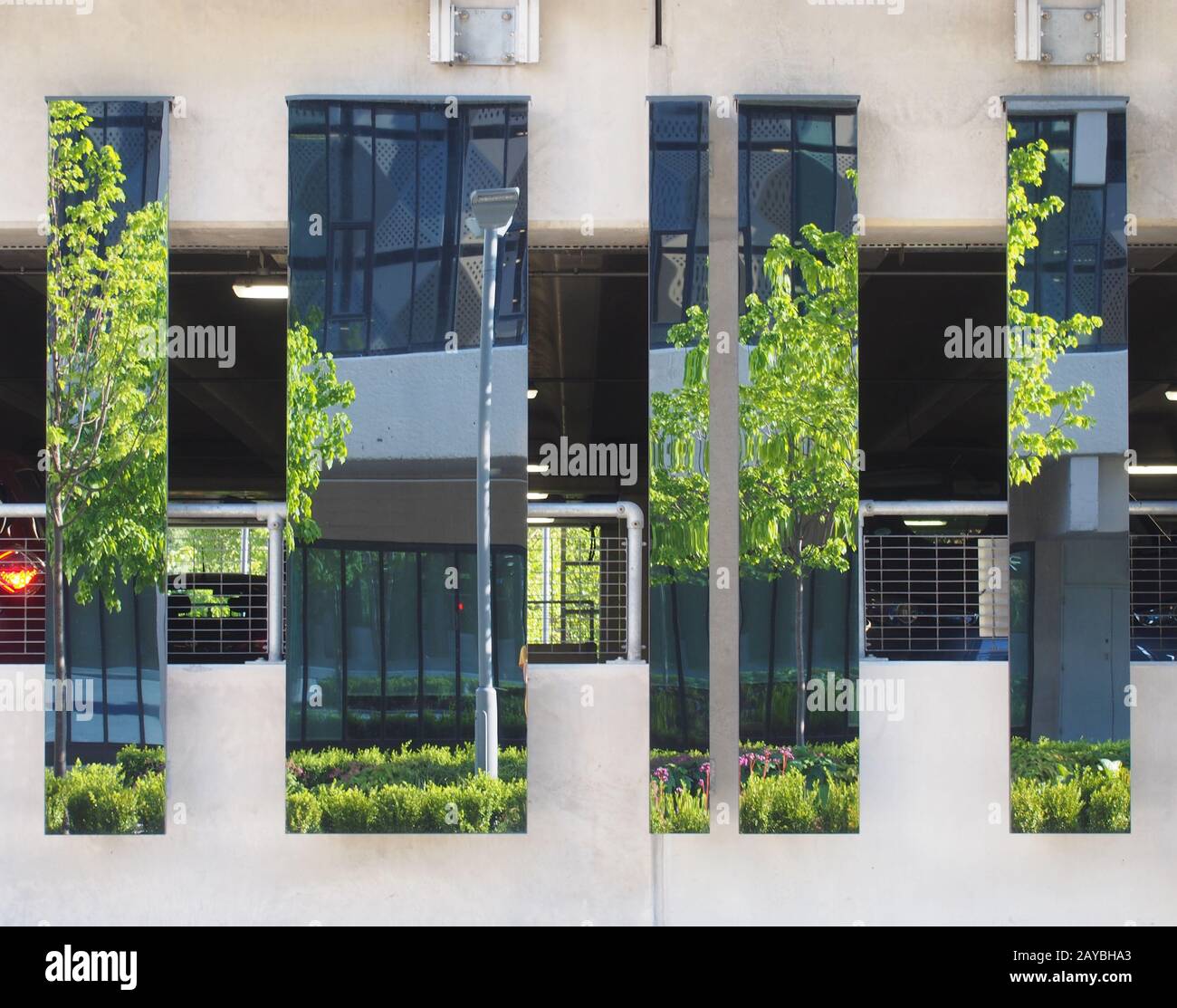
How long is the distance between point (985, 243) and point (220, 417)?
10181 millimetres

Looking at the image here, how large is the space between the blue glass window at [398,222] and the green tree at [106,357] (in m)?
0.64

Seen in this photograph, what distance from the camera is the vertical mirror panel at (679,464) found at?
15.3 ft

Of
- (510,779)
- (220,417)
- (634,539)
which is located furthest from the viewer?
(220,417)

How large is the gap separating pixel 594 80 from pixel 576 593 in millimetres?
2334

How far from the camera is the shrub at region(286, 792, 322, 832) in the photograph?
4633mm

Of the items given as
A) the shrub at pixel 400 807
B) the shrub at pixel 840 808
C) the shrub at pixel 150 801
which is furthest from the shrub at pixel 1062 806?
the shrub at pixel 150 801

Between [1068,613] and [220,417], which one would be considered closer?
[1068,613]

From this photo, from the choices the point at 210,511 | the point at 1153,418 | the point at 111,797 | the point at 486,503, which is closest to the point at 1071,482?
the point at 486,503

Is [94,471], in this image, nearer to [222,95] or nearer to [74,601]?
[74,601]

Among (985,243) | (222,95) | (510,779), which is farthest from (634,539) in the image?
(222,95)

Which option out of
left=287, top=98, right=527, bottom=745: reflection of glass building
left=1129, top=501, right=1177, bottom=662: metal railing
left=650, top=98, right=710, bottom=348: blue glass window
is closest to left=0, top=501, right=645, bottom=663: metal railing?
left=287, top=98, right=527, bottom=745: reflection of glass building

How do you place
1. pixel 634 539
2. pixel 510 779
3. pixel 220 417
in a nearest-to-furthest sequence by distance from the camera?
pixel 510 779, pixel 634 539, pixel 220 417

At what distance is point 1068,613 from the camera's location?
4707 millimetres

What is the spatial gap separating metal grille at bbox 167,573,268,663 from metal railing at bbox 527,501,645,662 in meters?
1.26
